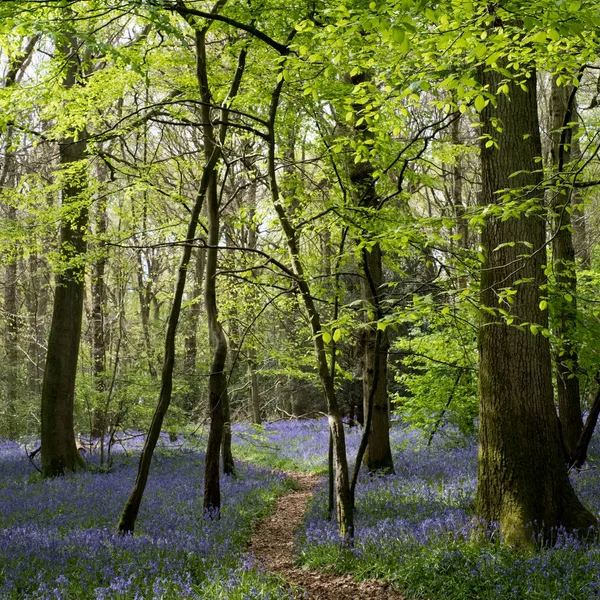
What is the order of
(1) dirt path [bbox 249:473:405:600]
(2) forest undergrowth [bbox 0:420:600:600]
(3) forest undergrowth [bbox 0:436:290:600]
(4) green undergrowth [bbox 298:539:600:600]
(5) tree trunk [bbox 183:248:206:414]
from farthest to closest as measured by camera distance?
(5) tree trunk [bbox 183:248:206:414], (1) dirt path [bbox 249:473:405:600], (3) forest undergrowth [bbox 0:436:290:600], (2) forest undergrowth [bbox 0:420:600:600], (4) green undergrowth [bbox 298:539:600:600]

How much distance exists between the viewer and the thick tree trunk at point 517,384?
603 cm

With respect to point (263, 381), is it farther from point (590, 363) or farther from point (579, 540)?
point (579, 540)

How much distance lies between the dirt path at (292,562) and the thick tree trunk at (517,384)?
5.35 ft

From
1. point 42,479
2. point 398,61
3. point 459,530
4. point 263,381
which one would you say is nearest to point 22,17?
point 398,61

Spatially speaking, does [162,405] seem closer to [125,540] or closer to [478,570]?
[125,540]

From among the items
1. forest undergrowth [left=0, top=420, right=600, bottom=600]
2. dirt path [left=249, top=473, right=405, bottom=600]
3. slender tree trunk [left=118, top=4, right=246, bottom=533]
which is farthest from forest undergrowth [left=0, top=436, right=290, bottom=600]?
slender tree trunk [left=118, top=4, right=246, bottom=533]

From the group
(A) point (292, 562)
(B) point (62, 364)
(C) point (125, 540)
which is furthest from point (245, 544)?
(B) point (62, 364)

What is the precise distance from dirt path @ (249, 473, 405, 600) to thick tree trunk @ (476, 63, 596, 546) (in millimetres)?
1632

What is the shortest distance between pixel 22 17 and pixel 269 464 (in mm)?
13052

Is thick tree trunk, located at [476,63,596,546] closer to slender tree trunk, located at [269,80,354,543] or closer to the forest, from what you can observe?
the forest

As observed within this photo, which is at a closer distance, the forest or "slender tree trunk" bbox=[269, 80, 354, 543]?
the forest

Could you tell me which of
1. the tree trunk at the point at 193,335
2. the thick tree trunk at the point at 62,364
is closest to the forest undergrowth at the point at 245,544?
the thick tree trunk at the point at 62,364

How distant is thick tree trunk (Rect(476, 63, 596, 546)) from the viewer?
603 cm

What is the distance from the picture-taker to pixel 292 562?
689 centimetres
